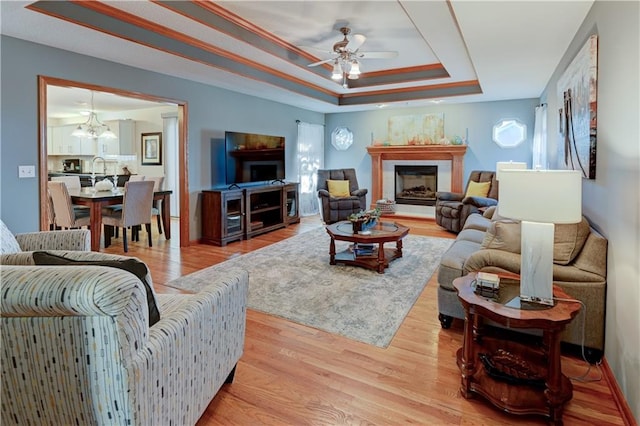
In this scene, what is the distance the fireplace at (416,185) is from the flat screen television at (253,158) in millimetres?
2706

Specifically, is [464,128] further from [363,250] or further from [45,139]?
[45,139]

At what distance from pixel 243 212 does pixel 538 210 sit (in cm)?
461

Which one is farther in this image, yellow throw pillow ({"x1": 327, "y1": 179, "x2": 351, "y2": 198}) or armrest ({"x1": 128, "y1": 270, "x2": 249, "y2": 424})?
yellow throw pillow ({"x1": 327, "y1": 179, "x2": 351, "y2": 198})

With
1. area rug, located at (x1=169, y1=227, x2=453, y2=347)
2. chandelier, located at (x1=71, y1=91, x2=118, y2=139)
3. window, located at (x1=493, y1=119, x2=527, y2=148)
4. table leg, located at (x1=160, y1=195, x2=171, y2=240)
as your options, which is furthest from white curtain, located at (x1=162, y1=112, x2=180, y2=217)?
window, located at (x1=493, y1=119, x2=527, y2=148)

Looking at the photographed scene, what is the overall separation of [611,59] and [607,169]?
2.11 ft

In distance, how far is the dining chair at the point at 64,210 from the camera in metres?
4.79

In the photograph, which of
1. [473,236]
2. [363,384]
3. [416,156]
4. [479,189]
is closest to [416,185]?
[416,156]

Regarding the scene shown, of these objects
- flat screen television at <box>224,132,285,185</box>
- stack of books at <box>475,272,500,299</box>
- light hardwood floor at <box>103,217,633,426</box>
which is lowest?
light hardwood floor at <box>103,217,633,426</box>

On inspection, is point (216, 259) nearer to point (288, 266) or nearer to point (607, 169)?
Answer: point (288, 266)

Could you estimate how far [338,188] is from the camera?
7.46 meters

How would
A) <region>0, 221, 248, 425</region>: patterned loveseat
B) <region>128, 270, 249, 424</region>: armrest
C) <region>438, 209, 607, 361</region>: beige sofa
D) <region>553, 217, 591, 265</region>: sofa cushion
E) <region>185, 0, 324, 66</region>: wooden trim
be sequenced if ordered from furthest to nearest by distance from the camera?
<region>185, 0, 324, 66</region>: wooden trim < <region>553, 217, 591, 265</region>: sofa cushion < <region>438, 209, 607, 361</region>: beige sofa < <region>128, 270, 249, 424</region>: armrest < <region>0, 221, 248, 425</region>: patterned loveseat

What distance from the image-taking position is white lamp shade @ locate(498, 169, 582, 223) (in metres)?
1.75

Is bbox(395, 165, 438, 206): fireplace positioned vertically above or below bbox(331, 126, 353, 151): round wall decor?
below

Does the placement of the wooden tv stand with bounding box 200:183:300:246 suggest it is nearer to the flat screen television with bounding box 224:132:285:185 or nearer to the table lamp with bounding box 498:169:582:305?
the flat screen television with bounding box 224:132:285:185
